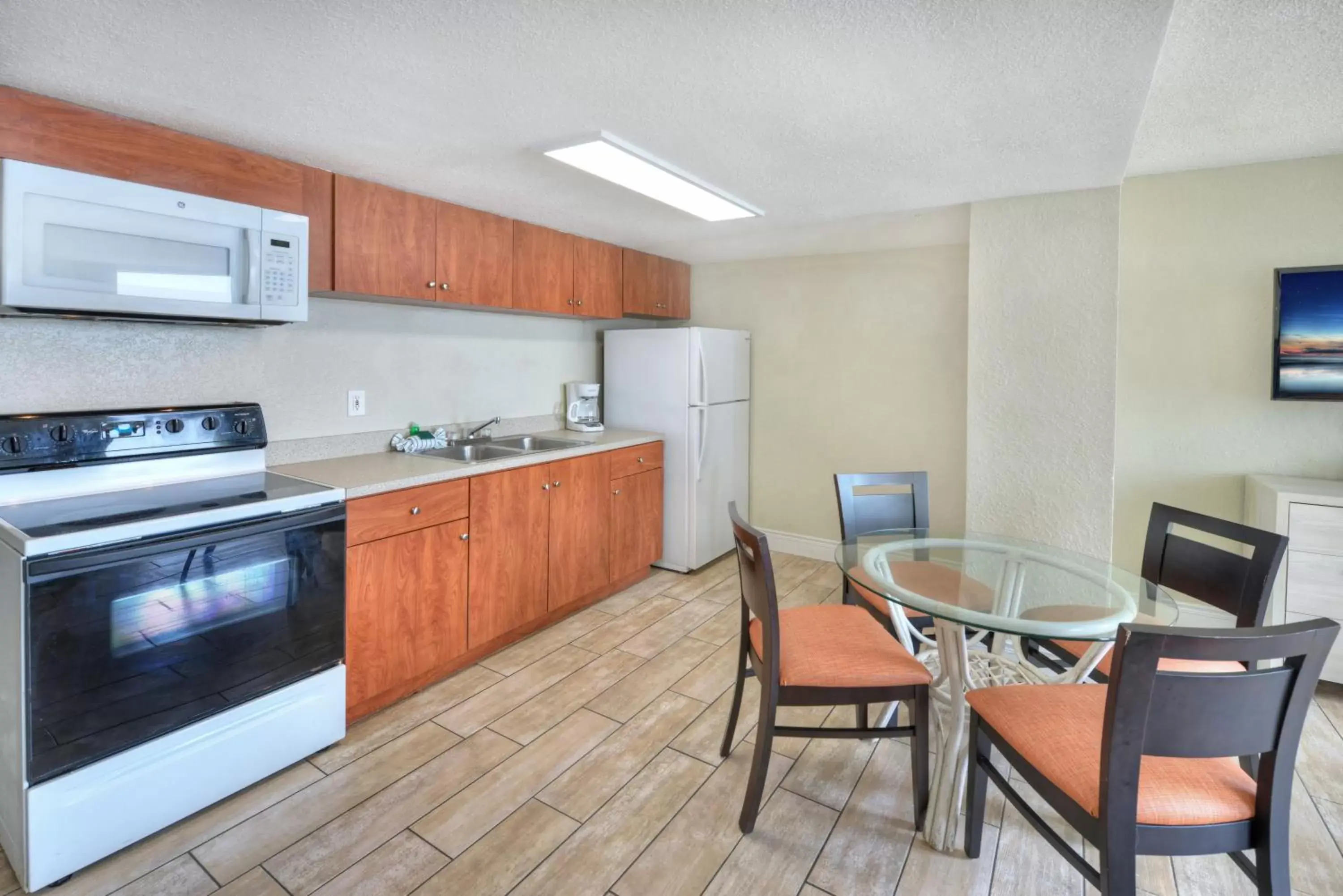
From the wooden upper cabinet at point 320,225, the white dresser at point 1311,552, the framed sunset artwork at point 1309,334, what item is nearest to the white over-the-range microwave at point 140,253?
the wooden upper cabinet at point 320,225

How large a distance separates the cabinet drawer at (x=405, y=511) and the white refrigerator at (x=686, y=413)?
62.9 inches

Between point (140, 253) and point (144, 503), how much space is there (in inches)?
30.5

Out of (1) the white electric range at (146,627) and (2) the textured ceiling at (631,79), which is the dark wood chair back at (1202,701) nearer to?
(2) the textured ceiling at (631,79)

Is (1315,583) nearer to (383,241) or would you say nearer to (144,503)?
(383,241)

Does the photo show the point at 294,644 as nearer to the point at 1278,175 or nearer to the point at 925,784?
the point at 925,784

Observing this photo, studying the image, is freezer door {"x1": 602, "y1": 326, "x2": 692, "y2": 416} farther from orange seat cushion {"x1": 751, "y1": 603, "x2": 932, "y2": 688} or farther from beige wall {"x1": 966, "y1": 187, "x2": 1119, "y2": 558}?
orange seat cushion {"x1": 751, "y1": 603, "x2": 932, "y2": 688}

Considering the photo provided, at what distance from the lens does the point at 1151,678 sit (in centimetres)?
117

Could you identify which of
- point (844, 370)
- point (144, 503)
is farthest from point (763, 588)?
point (844, 370)

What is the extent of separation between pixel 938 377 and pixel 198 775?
12.8ft

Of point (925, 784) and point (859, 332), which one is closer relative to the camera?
point (925, 784)

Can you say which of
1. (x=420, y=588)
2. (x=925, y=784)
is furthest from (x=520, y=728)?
(x=925, y=784)

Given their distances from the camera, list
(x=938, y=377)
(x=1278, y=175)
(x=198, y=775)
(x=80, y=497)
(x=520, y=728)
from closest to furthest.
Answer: (x=198, y=775), (x=80, y=497), (x=520, y=728), (x=1278, y=175), (x=938, y=377)

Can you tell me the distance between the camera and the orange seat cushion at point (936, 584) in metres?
1.83

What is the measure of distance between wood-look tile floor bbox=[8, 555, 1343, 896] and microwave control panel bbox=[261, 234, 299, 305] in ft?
5.24
